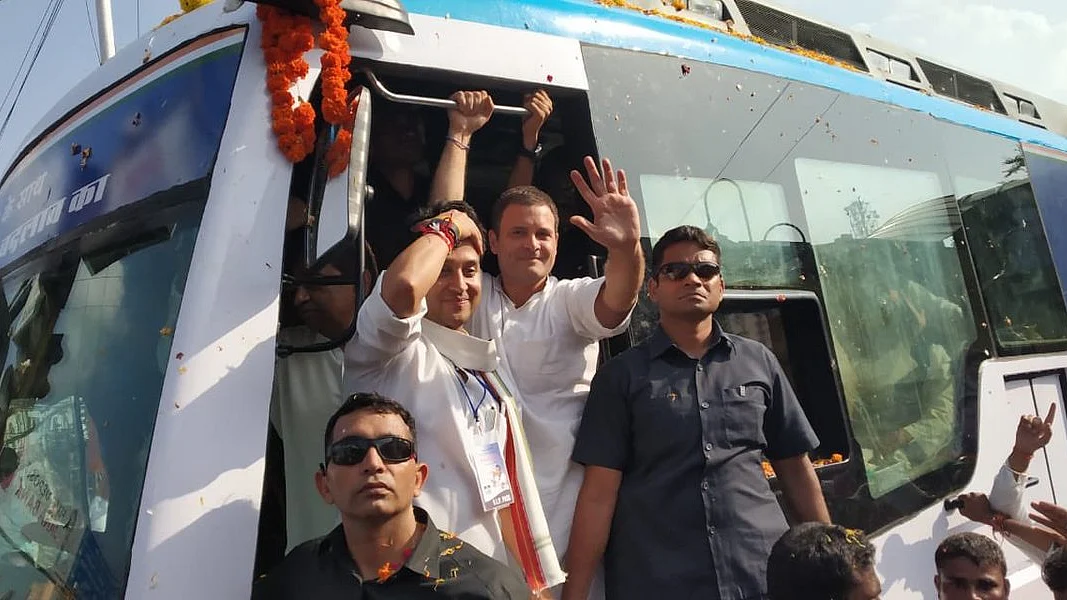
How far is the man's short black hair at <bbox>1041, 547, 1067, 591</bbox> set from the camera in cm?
242

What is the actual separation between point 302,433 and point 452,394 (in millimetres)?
460

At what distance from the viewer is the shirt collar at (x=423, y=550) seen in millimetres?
1855

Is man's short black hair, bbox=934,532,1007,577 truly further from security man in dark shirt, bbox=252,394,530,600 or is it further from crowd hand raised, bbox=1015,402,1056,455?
security man in dark shirt, bbox=252,394,530,600

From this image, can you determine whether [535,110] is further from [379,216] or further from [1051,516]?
[1051,516]

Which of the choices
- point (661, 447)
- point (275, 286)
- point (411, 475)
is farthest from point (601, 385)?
point (275, 286)

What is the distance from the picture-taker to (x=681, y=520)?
7.66ft

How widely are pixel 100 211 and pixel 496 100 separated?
1232mm

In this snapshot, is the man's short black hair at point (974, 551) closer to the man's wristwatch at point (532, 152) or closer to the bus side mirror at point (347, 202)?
the man's wristwatch at point (532, 152)

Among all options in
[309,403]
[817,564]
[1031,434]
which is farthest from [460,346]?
[1031,434]

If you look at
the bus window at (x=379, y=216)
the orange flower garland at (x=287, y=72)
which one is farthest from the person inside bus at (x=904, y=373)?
the orange flower garland at (x=287, y=72)

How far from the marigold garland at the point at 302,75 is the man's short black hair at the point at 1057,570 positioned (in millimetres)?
2283

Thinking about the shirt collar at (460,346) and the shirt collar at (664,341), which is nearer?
the shirt collar at (460,346)

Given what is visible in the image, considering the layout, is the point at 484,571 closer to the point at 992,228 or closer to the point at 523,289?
the point at 523,289

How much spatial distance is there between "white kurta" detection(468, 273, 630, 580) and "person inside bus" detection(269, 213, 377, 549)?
0.42 meters
